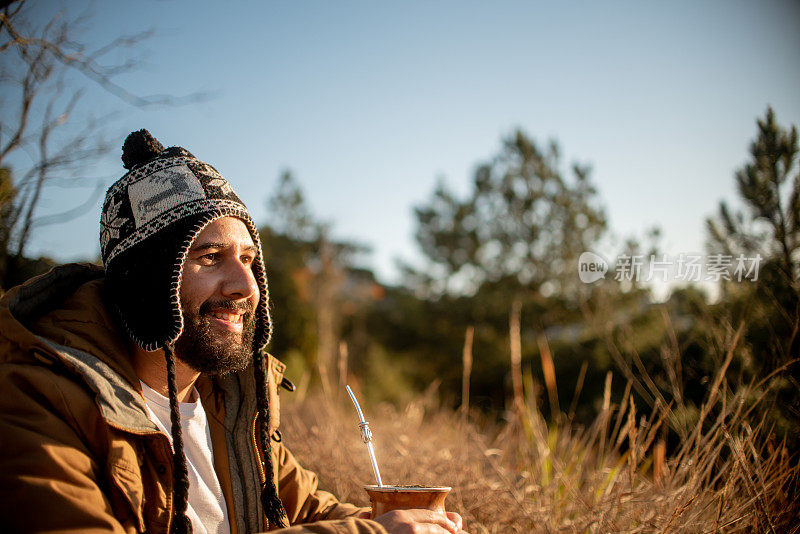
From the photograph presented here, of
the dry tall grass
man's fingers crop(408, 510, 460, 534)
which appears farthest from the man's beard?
the dry tall grass

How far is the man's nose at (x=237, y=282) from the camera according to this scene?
1854 millimetres

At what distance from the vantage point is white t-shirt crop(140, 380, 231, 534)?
67.8 inches

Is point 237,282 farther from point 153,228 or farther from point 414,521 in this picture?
point 414,521

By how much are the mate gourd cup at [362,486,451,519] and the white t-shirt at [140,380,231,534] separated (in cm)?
58

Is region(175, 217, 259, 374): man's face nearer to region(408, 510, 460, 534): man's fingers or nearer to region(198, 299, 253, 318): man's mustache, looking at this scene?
region(198, 299, 253, 318): man's mustache

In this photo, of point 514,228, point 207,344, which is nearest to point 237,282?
point 207,344

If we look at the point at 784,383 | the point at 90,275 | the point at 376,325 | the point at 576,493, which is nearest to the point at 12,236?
the point at 90,275

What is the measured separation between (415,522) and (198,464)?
808 millimetres

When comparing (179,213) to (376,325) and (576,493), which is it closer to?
(576,493)

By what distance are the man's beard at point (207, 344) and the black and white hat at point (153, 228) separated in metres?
0.09

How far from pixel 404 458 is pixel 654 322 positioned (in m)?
6.49

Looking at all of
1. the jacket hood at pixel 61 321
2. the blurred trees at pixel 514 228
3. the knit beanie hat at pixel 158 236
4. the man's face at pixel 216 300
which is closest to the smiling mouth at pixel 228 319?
the man's face at pixel 216 300

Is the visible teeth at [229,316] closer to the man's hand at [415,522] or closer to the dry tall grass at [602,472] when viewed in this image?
the man's hand at [415,522]

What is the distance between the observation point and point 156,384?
6.04 feet
